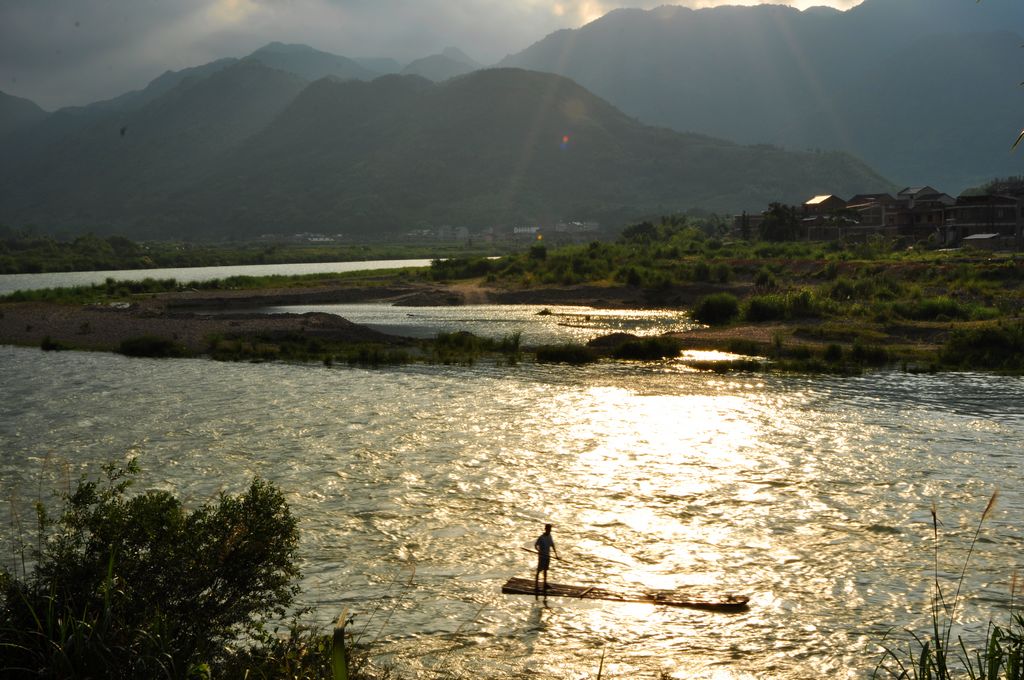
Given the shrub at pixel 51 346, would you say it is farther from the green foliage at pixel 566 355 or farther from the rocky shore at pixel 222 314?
the green foliage at pixel 566 355

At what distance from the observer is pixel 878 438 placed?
31.9 meters

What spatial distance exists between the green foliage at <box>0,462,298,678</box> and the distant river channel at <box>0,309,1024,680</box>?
2.28 metres

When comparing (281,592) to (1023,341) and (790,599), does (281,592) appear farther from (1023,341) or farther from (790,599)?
(1023,341)

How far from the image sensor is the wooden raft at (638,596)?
A: 17625 millimetres

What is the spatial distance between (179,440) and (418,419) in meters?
9.17

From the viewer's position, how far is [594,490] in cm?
2588

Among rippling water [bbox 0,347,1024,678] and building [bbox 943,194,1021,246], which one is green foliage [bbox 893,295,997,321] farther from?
building [bbox 943,194,1021,246]

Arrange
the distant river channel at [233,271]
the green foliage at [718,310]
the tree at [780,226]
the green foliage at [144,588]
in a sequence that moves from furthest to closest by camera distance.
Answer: the distant river channel at [233,271]
the tree at [780,226]
the green foliage at [718,310]
the green foliage at [144,588]

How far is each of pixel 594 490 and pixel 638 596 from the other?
26.4ft

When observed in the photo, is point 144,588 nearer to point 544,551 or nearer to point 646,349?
point 544,551

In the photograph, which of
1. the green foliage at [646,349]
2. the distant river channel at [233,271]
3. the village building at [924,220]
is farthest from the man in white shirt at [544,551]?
the distant river channel at [233,271]

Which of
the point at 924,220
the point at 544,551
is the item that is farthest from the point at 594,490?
the point at 924,220

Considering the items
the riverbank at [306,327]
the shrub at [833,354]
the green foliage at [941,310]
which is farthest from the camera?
the green foliage at [941,310]

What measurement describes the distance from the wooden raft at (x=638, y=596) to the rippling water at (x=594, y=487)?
24cm
